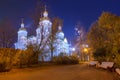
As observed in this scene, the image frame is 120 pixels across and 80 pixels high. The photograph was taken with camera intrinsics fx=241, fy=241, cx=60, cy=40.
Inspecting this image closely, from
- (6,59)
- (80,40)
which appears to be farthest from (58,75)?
(80,40)

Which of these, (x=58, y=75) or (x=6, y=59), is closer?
(x=58, y=75)

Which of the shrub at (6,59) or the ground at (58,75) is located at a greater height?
the shrub at (6,59)

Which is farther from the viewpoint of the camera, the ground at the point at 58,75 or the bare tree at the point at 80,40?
the bare tree at the point at 80,40

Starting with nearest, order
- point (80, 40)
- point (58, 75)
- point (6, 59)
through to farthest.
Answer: point (58, 75) → point (6, 59) → point (80, 40)

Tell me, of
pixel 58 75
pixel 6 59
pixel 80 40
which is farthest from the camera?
pixel 80 40

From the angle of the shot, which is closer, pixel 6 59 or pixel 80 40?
pixel 6 59

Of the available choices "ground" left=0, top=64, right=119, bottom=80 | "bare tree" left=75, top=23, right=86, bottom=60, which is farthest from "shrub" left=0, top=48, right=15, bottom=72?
"bare tree" left=75, top=23, right=86, bottom=60

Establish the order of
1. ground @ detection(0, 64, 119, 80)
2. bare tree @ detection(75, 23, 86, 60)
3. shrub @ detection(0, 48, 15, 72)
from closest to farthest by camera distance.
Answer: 1. ground @ detection(0, 64, 119, 80)
2. shrub @ detection(0, 48, 15, 72)
3. bare tree @ detection(75, 23, 86, 60)

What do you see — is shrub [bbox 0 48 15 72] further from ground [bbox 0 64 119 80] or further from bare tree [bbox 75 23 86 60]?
bare tree [bbox 75 23 86 60]

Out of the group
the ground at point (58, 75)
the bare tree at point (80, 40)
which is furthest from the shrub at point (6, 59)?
the bare tree at point (80, 40)

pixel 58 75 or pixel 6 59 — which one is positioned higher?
pixel 6 59

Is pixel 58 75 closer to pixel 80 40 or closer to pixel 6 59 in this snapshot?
pixel 6 59

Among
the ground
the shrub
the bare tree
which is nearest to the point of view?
the ground

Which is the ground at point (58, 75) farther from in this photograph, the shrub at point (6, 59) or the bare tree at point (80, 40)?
the bare tree at point (80, 40)
